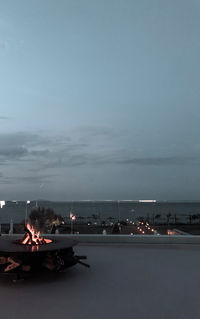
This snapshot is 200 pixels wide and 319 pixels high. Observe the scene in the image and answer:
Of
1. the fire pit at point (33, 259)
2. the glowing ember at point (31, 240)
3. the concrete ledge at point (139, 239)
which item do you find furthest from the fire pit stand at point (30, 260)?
the concrete ledge at point (139, 239)

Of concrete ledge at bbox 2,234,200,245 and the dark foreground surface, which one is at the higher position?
concrete ledge at bbox 2,234,200,245

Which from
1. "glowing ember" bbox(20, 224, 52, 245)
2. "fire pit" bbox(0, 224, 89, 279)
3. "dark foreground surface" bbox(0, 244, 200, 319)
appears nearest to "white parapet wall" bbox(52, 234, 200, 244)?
"dark foreground surface" bbox(0, 244, 200, 319)

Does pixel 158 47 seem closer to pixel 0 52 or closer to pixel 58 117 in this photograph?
pixel 0 52

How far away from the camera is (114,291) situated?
3.27 m

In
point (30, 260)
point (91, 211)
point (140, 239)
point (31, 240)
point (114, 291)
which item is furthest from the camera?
point (91, 211)

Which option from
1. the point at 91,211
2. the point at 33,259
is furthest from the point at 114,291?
the point at 91,211

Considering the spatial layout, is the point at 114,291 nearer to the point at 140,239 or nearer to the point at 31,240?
the point at 31,240

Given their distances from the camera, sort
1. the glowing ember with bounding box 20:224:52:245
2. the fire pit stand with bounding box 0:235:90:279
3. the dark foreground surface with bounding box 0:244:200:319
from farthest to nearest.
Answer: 1. the glowing ember with bounding box 20:224:52:245
2. the fire pit stand with bounding box 0:235:90:279
3. the dark foreground surface with bounding box 0:244:200:319

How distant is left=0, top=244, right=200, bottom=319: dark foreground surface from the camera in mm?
2697

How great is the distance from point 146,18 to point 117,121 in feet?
31.6

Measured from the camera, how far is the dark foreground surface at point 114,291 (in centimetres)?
270

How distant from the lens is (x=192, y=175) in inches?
1158

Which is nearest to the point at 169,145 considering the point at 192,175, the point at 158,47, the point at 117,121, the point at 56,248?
the point at 117,121

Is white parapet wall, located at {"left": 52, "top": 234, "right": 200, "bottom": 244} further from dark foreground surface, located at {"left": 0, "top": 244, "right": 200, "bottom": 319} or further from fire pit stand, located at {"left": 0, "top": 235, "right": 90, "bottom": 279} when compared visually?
fire pit stand, located at {"left": 0, "top": 235, "right": 90, "bottom": 279}
